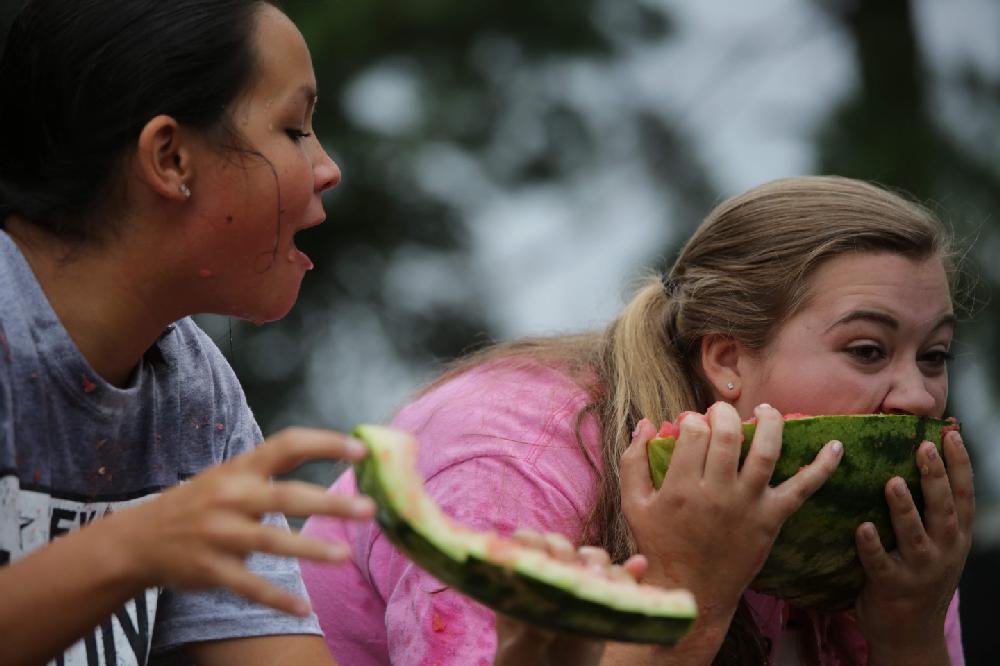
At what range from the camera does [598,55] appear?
6656 mm

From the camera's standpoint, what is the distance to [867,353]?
3152 millimetres

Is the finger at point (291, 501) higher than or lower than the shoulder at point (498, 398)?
higher

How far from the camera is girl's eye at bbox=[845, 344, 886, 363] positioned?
3139 millimetres

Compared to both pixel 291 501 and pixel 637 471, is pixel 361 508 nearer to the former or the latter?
pixel 291 501

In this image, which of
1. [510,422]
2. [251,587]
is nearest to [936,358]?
[510,422]

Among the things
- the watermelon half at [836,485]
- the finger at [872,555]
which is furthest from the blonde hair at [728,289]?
the finger at [872,555]

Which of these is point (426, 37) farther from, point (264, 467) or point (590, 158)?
point (264, 467)

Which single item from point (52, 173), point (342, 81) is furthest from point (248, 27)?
point (342, 81)

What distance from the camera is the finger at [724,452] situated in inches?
106

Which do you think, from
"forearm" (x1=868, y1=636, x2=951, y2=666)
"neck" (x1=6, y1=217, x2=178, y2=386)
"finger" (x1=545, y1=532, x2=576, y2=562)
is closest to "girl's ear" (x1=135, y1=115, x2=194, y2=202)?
"neck" (x1=6, y1=217, x2=178, y2=386)

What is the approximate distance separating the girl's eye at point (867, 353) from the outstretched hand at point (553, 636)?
1172 mm

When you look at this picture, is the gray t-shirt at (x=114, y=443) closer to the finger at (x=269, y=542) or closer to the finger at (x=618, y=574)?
the finger at (x=269, y=542)

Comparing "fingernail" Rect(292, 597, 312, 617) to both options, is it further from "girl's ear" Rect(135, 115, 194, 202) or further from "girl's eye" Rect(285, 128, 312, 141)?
"girl's eye" Rect(285, 128, 312, 141)

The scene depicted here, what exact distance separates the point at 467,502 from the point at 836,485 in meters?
0.78
